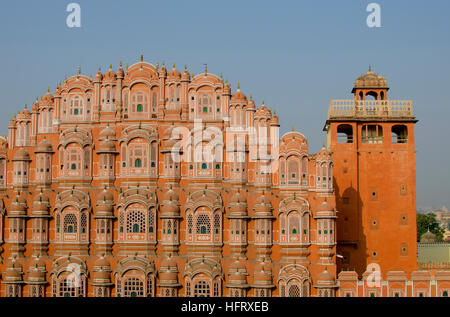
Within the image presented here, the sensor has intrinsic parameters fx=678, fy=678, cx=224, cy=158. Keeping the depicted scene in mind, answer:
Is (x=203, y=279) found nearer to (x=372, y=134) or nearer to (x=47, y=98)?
(x=47, y=98)

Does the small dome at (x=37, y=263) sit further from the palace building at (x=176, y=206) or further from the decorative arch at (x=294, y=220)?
the decorative arch at (x=294, y=220)

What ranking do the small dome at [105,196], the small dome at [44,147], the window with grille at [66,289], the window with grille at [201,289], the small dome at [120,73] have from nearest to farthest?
the window with grille at [201,289], the window with grille at [66,289], the small dome at [105,196], the small dome at [44,147], the small dome at [120,73]

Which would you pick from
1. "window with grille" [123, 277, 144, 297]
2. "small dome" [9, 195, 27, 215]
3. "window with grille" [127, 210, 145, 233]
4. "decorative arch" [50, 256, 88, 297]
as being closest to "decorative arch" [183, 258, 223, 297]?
"window with grille" [123, 277, 144, 297]

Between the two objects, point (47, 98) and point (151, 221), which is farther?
point (47, 98)

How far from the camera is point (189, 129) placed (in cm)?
5069

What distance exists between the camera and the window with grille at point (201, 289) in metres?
48.0

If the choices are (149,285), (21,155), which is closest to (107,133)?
(21,155)

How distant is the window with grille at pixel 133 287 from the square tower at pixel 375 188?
1513 cm

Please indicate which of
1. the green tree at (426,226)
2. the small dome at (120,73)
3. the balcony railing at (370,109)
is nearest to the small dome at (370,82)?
the balcony railing at (370,109)

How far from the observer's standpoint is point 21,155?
51.1 meters

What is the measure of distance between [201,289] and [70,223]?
1078cm

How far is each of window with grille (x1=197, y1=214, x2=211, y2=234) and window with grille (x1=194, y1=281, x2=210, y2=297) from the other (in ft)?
11.9

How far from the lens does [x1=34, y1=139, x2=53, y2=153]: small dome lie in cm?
5062
